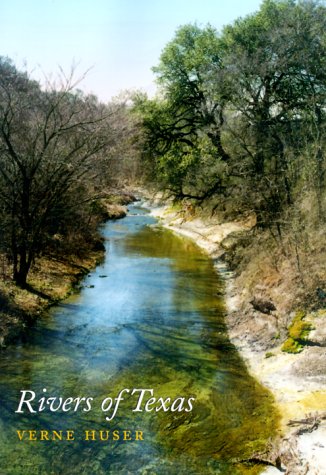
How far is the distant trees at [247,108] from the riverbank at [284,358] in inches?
123

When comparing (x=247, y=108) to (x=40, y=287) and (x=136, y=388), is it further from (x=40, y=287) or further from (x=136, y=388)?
(x=136, y=388)

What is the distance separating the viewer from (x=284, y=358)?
12.7m

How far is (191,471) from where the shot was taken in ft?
28.5

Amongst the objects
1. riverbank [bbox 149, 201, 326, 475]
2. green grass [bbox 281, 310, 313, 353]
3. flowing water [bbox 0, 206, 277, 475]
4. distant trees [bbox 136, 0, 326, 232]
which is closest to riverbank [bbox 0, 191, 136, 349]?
flowing water [bbox 0, 206, 277, 475]

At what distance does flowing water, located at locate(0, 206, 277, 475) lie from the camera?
914 cm

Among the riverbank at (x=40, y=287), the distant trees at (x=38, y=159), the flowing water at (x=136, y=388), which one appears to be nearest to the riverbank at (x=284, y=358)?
the flowing water at (x=136, y=388)

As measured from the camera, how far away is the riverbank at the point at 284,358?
897cm

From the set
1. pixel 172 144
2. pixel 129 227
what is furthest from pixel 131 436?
pixel 129 227

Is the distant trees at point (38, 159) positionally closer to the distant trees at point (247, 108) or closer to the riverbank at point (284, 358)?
the distant trees at point (247, 108)

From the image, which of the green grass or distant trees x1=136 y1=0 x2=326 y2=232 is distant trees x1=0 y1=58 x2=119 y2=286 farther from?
the green grass

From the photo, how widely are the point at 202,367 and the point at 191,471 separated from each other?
4.58 m

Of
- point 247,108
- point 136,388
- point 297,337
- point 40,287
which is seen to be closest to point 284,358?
point 297,337

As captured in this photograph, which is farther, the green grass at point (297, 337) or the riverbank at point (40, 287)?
the riverbank at point (40, 287)

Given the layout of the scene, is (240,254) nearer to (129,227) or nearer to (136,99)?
(136,99)
